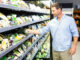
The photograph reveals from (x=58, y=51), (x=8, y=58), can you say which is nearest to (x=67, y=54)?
(x=58, y=51)

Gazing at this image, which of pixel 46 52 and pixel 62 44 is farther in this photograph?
pixel 46 52

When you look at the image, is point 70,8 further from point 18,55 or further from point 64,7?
point 18,55

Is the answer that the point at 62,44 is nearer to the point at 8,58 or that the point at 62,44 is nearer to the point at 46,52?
the point at 8,58

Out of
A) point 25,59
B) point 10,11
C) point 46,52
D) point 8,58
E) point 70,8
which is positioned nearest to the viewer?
point 8,58

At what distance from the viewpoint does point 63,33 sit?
10.7 ft

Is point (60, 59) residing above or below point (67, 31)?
below

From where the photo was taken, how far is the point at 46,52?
6.02m

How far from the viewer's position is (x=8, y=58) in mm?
2805

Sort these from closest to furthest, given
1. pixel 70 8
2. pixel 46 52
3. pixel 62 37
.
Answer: pixel 62 37 < pixel 46 52 < pixel 70 8

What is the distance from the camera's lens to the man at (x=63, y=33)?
3.23 m

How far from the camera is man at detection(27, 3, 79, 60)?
10.6 feet

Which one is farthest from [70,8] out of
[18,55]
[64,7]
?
[18,55]

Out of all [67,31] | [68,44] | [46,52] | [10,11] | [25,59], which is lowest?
[46,52]

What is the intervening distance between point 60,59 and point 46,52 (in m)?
2.57
